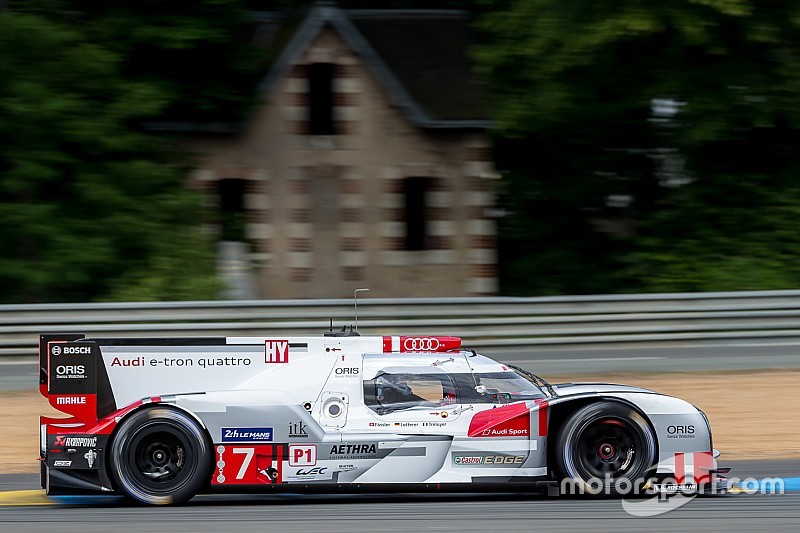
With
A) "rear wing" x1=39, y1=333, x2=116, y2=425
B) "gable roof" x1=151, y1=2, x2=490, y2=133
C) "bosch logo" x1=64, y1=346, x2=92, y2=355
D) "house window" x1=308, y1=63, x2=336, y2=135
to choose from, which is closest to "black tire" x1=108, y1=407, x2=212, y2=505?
"rear wing" x1=39, y1=333, x2=116, y2=425

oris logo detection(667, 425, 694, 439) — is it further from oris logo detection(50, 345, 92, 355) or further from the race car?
oris logo detection(50, 345, 92, 355)

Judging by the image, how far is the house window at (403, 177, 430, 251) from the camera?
22578 millimetres

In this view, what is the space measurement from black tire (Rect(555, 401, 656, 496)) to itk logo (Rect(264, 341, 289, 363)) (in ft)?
6.86

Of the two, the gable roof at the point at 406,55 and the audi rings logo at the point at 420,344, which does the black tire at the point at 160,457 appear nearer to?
the audi rings logo at the point at 420,344

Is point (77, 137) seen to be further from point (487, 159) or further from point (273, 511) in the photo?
point (273, 511)

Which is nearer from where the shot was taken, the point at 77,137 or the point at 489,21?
the point at 77,137

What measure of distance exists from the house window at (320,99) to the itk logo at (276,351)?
45.3ft

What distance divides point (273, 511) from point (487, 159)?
14.8 m

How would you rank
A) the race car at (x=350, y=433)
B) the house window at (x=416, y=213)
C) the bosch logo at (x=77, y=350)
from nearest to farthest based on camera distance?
1. the race car at (x=350, y=433)
2. the bosch logo at (x=77, y=350)
3. the house window at (x=416, y=213)

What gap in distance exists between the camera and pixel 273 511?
320 inches

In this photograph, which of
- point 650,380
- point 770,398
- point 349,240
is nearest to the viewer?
point 770,398

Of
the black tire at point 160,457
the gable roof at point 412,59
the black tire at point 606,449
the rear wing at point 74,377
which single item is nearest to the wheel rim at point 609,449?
the black tire at point 606,449

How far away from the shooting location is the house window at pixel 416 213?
2258 cm

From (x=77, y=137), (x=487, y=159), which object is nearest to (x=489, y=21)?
(x=487, y=159)
